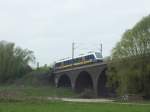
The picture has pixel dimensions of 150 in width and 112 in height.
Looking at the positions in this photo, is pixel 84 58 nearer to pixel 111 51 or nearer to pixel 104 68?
pixel 104 68

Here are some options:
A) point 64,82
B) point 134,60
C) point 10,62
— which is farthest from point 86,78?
point 134,60

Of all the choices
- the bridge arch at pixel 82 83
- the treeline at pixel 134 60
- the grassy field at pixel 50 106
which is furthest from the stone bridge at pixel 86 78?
the grassy field at pixel 50 106

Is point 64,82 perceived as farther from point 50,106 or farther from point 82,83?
point 50,106

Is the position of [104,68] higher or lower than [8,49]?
lower

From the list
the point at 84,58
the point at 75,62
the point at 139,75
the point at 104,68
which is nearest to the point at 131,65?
the point at 139,75

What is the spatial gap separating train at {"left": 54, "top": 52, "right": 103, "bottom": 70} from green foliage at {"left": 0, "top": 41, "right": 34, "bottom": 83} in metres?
11.1

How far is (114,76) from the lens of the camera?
212 feet

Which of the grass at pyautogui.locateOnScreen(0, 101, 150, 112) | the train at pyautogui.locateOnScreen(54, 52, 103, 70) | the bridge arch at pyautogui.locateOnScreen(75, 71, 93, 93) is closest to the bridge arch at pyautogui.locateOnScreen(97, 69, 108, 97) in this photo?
the train at pyautogui.locateOnScreen(54, 52, 103, 70)

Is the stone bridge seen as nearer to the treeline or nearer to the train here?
the train

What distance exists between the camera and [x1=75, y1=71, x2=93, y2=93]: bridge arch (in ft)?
321

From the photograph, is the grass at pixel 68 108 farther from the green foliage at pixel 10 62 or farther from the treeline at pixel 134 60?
the green foliage at pixel 10 62

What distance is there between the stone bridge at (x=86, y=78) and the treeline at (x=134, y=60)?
1666 cm

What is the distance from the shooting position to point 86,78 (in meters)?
99.5

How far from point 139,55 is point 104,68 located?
20.5m
